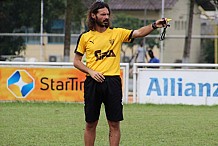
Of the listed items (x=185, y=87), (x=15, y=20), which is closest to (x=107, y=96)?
(x=185, y=87)

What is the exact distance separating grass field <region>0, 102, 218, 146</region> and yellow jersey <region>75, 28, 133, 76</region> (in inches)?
78.5

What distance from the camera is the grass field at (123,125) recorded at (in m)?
10.3

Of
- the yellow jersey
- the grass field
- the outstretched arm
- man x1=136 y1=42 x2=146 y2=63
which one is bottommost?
the grass field

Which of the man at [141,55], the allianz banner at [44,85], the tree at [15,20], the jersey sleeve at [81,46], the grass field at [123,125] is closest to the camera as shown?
the jersey sleeve at [81,46]

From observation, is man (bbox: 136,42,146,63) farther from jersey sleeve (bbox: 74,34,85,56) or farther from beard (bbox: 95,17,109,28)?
beard (bbox: 95,17,109,28)

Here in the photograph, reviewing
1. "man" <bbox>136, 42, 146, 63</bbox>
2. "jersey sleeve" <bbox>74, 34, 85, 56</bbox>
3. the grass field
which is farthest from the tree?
"jersey sleeve" <bbox>74, 34, 85, 56</bbox>

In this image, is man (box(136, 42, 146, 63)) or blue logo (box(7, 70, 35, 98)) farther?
man (box(136, 42, 146, 63))

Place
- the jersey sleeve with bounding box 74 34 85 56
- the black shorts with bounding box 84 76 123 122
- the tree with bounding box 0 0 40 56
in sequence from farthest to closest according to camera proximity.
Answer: the tree with bounding box 0 0 40 56
the jersey sleeve with bounding box 74 34 85 56
the black shorts with bounding box 84 76 123 122

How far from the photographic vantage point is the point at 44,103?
16844mm

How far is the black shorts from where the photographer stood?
26.9ft

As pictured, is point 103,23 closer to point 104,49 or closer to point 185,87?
point 104,49

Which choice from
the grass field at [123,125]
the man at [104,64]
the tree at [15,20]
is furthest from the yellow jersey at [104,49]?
the tree at [15,20]

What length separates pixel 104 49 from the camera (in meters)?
8.20

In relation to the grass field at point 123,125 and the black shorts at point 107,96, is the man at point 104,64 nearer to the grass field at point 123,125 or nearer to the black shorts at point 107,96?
the black shorts at point 107,96
